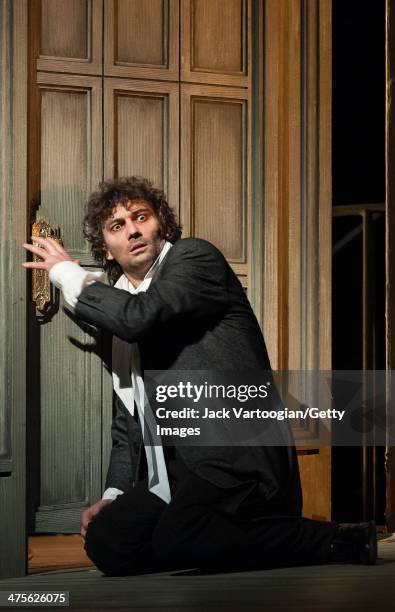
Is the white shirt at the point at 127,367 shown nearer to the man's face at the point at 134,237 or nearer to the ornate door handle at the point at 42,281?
the man's face at the point at 134,237

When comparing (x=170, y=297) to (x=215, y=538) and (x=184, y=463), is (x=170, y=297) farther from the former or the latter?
(x=215, y=538)

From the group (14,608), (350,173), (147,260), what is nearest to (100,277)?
(147,260)

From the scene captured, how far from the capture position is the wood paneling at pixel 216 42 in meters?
3.73

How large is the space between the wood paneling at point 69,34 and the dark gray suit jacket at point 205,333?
847 millimetres

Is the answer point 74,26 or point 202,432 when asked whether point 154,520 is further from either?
point 74,26

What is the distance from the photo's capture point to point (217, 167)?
376cm

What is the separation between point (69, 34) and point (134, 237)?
0.79 metres

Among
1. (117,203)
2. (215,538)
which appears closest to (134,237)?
(117,203)

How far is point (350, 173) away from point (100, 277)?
1.91 meters

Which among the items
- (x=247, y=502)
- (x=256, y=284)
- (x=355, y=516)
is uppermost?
(x=256, y=284)

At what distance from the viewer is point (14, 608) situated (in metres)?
2.48

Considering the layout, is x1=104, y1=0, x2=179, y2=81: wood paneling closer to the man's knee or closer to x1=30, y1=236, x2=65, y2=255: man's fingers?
x1=30, y1=236, x2=65, y2=255: man's fingers

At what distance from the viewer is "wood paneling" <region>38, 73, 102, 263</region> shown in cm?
354

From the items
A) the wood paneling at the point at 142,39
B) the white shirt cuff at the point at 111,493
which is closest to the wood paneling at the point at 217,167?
the wood paneling at the point at 142,39
